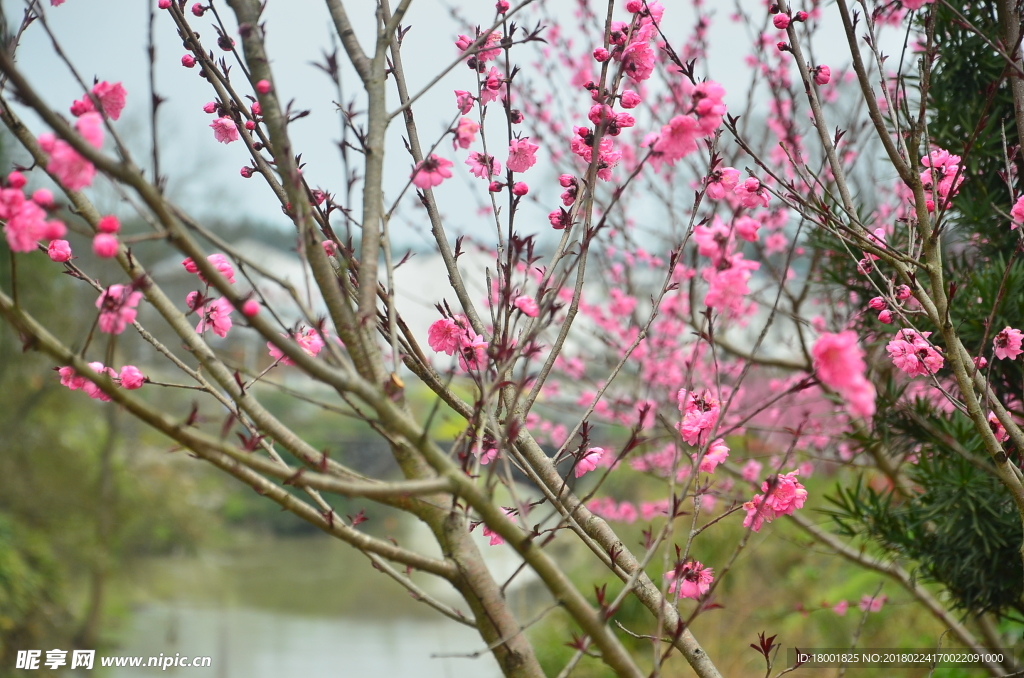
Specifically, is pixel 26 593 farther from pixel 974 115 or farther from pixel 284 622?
pixel 974 115

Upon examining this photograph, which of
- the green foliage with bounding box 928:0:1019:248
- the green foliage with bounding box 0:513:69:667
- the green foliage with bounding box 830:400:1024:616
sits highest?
the green foliage with bounding box 0:513:69:667

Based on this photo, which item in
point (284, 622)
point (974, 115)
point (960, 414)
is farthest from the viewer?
point (284, 622)

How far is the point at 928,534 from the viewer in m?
2.37

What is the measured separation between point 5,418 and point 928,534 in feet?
28.6

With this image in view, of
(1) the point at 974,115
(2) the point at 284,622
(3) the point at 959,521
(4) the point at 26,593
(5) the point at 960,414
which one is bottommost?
(3) the point at 959,521

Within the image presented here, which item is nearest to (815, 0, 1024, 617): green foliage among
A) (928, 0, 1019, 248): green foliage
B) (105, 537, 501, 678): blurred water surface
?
(928, 0, 1019, 248): green foliage

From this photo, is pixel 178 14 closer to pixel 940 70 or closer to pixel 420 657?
pixel 940 70

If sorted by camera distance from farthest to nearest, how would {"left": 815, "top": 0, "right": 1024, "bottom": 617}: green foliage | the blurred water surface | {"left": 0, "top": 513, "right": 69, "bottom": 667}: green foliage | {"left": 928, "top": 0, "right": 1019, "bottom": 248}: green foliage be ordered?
the blurred water surface, {"left": 0, "top": 513, "right": 69, "bottom": 667}: green foliage, {"left": 928, "top": 0, "right": 1019, "bottom": 248}: green foliage, {"left": 815, "top": 0, "right": 1024, "bottom": 617}: green foliage

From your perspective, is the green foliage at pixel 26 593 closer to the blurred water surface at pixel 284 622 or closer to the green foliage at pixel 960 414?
the blurred water surface at pixel 284 622

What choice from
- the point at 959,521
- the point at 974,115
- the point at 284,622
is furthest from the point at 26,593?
the point at 974,115

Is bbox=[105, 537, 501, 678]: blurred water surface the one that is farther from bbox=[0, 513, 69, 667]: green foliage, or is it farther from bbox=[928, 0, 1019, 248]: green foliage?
bbox=[928, 0, 1019, 248]: green foliage

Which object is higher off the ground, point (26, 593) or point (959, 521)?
point (26, 593)

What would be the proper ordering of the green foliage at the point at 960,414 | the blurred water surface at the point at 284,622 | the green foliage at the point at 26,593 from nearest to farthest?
the green foliage at the point at 960,414
the green foliage at the point at 26,593
the blurred water surface at the point at 284,622

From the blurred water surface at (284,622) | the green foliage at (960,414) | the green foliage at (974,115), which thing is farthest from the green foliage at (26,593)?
the green foliage at (974,115)
